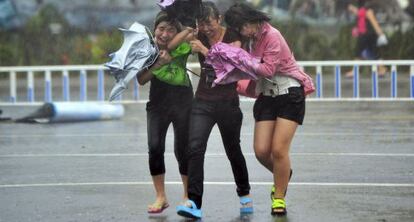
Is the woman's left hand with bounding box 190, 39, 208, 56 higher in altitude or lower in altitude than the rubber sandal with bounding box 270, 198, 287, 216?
higher

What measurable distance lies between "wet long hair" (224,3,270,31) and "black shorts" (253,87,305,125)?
26.2 inches

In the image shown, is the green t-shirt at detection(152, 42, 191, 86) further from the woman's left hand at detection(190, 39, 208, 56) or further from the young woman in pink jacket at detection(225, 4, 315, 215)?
the young woman in pink jacket at detection(225, 4, 315, 215)

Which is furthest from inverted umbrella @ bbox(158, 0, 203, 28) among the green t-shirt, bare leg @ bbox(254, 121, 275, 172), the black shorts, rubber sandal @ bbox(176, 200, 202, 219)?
rubber sandal @ bbox(176, 200, 202, 219)

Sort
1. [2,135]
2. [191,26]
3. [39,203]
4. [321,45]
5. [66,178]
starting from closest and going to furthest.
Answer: [191,26]
[39,203]
[66,178]
[2,135]
[321,45]

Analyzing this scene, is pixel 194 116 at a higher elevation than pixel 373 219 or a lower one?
higher

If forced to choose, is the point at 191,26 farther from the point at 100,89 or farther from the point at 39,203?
the point at 100,89

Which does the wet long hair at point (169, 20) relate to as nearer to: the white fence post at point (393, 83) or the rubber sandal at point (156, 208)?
the rubber sandal at point (156, 208)

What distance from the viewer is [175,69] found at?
30.1 feet

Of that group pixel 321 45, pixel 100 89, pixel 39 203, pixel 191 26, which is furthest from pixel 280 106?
pixel 321 45

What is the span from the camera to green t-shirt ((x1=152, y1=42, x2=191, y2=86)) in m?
9.12

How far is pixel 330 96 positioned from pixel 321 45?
6.16 metres

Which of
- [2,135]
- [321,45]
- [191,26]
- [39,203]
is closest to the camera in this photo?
[191,26]

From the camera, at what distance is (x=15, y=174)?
12.1 m

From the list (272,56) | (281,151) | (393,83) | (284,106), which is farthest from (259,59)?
(393,83)
